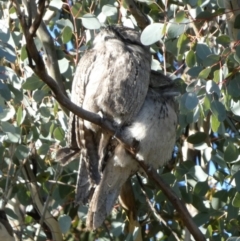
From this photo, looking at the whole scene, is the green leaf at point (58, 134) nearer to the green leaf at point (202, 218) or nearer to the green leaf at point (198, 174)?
Answer: the green leaf at point (198, 174)

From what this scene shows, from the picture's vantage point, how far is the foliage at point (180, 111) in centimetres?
282

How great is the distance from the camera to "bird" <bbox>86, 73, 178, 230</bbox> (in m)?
3.30

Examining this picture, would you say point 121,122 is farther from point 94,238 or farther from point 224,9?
point 94,238

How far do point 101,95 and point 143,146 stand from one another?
32 centimetres

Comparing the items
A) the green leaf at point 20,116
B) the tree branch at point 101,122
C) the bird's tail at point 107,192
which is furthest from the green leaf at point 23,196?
the tree branch at point 101,122

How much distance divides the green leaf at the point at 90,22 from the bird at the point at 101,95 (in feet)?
0.62

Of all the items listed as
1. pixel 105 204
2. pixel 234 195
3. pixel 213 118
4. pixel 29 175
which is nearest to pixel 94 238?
pixel 29 175

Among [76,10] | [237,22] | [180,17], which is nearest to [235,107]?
[237,22]

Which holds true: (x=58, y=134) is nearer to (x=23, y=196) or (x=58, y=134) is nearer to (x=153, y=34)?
(x=23, y=196)

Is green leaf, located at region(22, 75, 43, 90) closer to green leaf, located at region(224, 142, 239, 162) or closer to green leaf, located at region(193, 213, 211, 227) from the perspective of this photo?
green leaf, located at region(224, 142, 239, 162)

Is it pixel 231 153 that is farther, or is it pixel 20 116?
pixel 20 116

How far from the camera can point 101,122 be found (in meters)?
2.79

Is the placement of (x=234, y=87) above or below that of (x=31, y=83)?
below

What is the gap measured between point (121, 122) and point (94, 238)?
1.23 meters
